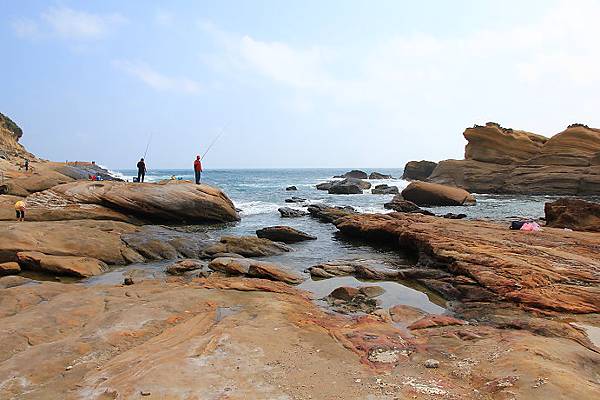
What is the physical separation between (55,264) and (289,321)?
24.5ft

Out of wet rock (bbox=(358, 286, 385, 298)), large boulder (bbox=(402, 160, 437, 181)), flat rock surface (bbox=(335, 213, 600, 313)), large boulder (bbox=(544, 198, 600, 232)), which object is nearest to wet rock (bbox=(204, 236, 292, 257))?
flat rock surface (bbox=(335, 213, 600, 313))

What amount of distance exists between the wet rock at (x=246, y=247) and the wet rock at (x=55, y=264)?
3.79 m

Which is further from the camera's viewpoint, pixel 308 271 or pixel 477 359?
pixel 308 271

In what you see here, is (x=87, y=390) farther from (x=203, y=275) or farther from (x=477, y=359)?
(x=203, y=275)

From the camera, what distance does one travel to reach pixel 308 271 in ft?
38.6

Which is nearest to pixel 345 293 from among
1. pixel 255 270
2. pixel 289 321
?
pixel 289 321

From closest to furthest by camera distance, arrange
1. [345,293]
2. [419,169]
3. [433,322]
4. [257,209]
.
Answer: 1. [433,322]
2. [345,293]
3. [257,209]
4. [419,169]

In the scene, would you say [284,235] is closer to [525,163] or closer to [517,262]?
[517,262]

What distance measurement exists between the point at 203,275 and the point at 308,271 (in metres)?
3.04

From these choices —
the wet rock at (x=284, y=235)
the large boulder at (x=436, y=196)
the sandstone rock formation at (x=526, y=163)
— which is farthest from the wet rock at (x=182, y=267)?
the sandstone rock formation at (x=526, y=163)

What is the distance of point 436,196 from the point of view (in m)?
31.3

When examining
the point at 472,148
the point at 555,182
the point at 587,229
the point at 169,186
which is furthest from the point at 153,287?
the point at 472,148

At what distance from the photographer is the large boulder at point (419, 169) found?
62.9 m

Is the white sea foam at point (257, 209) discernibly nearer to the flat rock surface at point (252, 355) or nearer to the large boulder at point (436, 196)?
the large boulder at point (436, 196)
